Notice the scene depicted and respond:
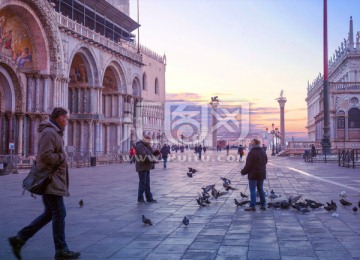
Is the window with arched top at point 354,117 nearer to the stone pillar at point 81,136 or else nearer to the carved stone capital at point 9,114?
the stone pillar at point 81,136

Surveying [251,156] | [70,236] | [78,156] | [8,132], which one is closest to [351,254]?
[70,236]

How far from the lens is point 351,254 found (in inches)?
225

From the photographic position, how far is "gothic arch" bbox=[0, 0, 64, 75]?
2556cm

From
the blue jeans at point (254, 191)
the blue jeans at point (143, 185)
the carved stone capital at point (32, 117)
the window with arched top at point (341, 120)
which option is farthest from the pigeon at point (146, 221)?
the window with arched top at point (341, 120)

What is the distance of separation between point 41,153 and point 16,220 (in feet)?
11.6

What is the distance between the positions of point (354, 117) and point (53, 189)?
183 ft

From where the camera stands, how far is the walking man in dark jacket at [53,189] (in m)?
5.42

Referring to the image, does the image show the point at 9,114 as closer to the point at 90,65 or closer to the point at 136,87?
the point at 90,65

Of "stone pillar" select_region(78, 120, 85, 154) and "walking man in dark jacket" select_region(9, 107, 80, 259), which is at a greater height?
"stone pillar" select_region(78, 120, 85, 154)

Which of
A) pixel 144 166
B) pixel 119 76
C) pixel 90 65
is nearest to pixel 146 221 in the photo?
pixel 144 166

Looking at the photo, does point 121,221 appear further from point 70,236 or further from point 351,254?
point 351,254

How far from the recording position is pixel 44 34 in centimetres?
2680

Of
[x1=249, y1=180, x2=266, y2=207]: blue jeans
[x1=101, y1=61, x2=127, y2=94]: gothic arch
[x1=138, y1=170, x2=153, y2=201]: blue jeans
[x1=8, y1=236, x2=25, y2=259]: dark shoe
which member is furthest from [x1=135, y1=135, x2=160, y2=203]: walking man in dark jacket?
[x1=101, y1=61, x2=127, y2=94]: gothic arch

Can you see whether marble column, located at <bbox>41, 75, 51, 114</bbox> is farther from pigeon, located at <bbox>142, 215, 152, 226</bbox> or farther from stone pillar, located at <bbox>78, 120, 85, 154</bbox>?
pigeon, located at <bbox>142, 215, 152, 226</bbox>
